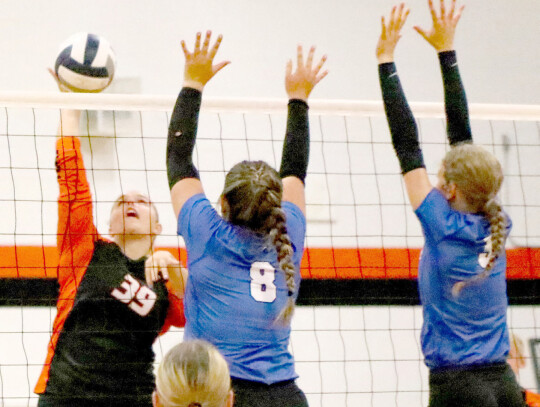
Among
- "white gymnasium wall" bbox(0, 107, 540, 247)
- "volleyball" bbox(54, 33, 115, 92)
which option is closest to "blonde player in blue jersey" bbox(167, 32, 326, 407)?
"volleyball" bbox(54, 33, 115, 92)

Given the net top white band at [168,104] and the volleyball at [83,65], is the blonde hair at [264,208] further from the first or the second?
the volleyball at [83,65]

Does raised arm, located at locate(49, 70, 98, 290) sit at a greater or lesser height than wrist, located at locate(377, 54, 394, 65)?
lesser

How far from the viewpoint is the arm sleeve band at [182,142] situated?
93.1 inches

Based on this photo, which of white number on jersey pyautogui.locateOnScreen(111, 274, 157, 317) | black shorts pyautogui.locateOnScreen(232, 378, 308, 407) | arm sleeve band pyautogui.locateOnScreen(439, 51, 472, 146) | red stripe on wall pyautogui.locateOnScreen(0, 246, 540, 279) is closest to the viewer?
black shorts pyautogui.locateOnScreen(232, 378, 308, 407)

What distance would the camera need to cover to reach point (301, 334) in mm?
5590

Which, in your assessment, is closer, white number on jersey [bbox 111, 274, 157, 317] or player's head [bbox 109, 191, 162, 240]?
white number on jersey [bbox 111, 274, 157, 317]

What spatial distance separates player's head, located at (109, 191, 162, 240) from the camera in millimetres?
3615

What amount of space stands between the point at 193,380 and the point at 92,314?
161cm

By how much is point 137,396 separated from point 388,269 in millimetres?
2471

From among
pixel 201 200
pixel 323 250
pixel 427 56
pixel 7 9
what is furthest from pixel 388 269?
pixel 7 9

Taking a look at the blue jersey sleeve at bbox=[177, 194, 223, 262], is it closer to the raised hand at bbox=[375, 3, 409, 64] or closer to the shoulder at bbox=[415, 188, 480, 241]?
the shoulder at bbox=[415, 188, 480, 241]

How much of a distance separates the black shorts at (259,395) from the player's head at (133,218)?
1527mm

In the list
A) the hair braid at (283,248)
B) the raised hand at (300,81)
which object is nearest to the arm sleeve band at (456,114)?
the raised hand at (300,81)

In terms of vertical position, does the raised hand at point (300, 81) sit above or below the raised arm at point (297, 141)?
above
